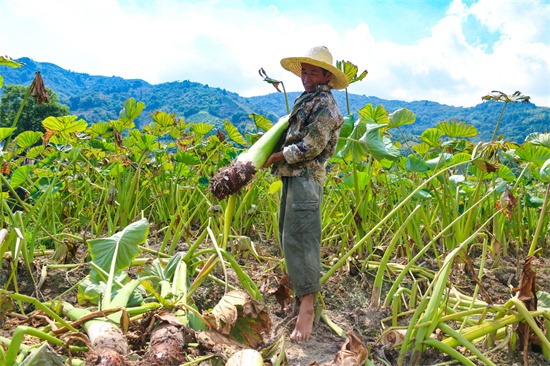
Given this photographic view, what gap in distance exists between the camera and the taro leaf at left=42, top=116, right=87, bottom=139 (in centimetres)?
274

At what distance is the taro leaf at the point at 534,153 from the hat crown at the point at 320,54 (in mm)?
2034

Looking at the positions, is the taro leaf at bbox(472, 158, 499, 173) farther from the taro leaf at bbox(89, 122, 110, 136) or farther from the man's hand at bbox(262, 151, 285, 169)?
the taro leaf at bbox(89, 122, 110, 136)

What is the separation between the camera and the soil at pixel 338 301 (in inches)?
61.4

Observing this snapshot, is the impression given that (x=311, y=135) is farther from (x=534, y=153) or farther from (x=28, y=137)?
(x=28, y=137)

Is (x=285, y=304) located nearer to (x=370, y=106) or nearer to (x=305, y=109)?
(x=305, y=109)

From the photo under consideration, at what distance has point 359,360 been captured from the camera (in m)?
1.36

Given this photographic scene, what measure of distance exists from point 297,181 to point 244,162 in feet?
1.09

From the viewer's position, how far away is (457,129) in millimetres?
3252

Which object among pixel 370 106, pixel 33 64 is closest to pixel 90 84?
pixel 33 64

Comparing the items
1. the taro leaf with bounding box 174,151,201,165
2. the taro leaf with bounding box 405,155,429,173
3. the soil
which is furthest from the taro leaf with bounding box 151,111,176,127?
the taro leaf with bounding box 405,155,429,173

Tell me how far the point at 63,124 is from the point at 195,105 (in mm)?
127002

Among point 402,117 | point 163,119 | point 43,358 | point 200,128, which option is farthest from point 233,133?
point 43,358

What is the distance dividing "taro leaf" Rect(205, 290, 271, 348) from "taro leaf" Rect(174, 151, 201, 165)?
85.7 inches

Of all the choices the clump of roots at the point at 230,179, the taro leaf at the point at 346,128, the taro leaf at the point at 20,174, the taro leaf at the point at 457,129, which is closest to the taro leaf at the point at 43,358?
the clump of roots at the point at 230,179
